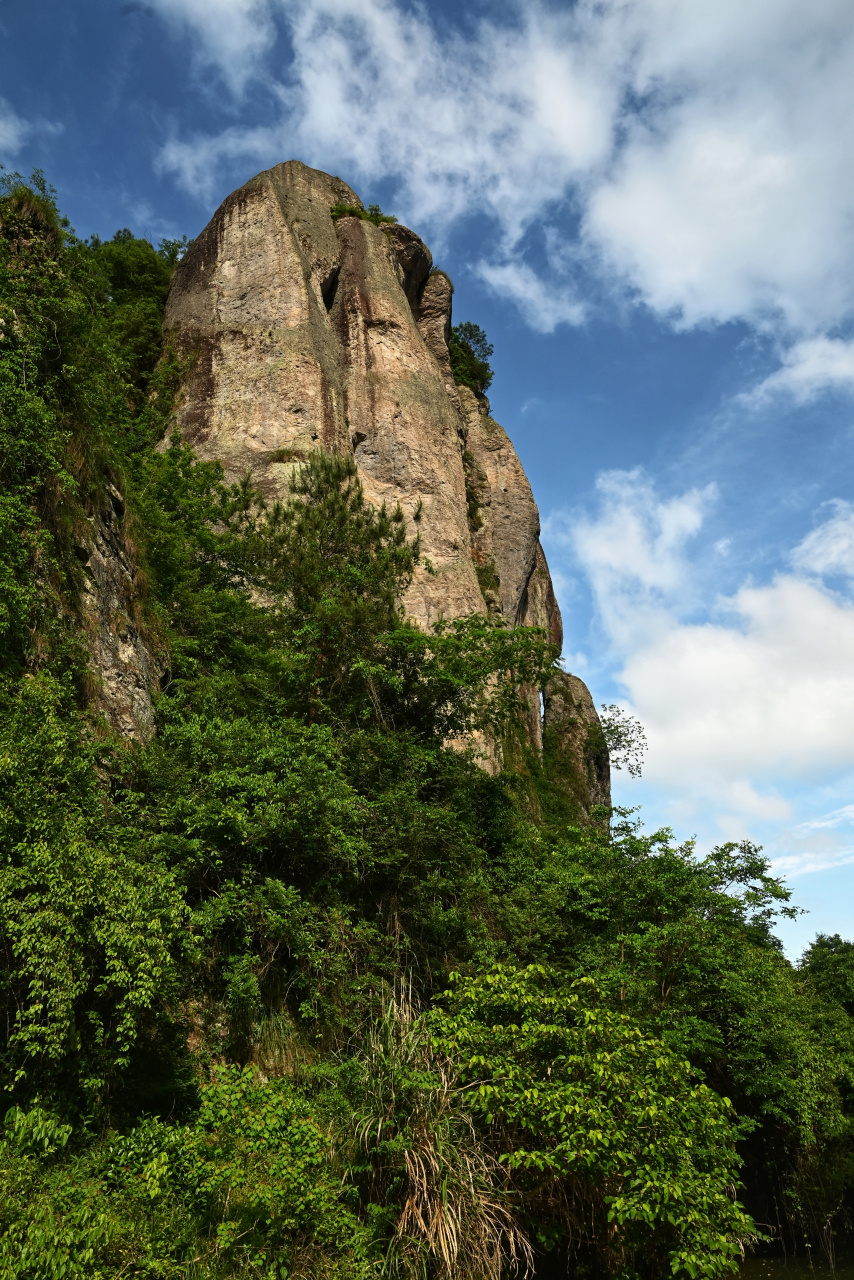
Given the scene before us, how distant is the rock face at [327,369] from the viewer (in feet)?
72.2

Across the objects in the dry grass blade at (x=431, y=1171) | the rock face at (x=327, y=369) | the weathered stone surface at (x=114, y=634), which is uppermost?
the rock face at (x=327, y=369)

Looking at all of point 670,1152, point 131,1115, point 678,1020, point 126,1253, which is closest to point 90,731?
point 131,1115

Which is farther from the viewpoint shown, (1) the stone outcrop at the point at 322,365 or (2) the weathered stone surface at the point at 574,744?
(2) the weathered stone surface at the point at 574,744

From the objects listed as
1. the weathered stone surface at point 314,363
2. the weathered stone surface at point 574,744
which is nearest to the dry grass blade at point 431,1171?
the weathered stone surface at point 314,363

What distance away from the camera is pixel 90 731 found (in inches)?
371

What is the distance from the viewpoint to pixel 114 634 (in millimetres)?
11531

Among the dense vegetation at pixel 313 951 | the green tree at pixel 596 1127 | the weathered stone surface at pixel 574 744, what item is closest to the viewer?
the dense vegetation at pixel 313 951

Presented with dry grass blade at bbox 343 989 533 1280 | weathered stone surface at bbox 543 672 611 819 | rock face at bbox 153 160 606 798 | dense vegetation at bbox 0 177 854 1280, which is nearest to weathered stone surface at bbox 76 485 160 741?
dense vegetation at bbox 0 177 854 1280

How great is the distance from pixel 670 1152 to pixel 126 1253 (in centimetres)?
442

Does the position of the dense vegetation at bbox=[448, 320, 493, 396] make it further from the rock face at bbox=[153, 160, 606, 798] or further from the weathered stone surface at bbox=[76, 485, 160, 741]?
the weathered stone surface at bbox=[76, 485, 160, 741]

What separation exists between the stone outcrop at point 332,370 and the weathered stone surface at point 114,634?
7.73 metres

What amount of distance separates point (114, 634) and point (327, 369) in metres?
14.8

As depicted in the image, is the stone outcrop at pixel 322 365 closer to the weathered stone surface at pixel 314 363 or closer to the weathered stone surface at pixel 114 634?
the weathered stone surface at pixel 314 363

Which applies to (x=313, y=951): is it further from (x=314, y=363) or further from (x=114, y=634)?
(x=314, y=363)
